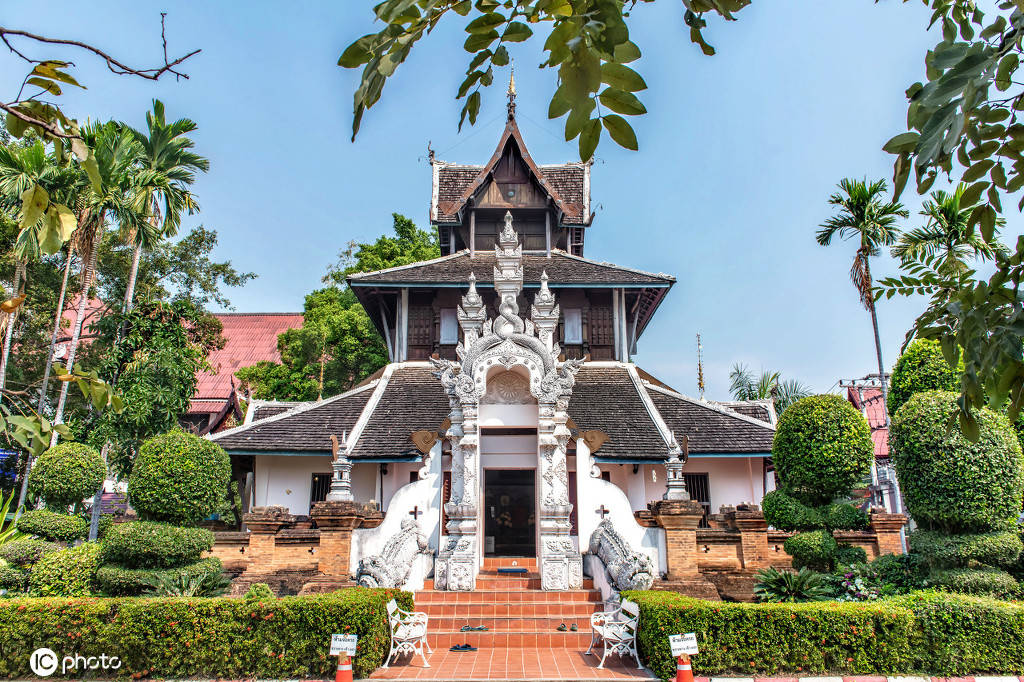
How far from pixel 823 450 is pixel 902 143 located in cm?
935

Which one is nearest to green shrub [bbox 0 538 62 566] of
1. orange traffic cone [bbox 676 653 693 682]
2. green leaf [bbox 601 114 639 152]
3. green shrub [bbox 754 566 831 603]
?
orange traffic cone [bbox 676 653 693 682]

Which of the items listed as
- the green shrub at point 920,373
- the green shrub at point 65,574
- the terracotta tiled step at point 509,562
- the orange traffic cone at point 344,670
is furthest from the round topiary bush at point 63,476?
the green shrub at point 920,373

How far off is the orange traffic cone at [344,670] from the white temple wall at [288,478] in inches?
395

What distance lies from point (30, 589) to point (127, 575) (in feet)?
5.46

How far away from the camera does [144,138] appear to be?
1814 cm

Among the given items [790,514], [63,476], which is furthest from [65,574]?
[790,514]

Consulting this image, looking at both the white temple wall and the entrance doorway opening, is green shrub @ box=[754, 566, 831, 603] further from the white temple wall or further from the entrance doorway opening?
the white temple wall

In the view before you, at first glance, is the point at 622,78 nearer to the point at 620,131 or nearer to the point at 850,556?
the point at 620,131

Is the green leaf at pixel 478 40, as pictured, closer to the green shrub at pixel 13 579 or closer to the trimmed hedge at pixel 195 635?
the trimmed hedge at pixel 195 635

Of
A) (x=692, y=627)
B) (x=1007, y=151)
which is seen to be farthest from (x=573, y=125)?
(x=692, y=627)

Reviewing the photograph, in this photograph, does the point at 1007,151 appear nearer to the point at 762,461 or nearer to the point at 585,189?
the point at 762,461

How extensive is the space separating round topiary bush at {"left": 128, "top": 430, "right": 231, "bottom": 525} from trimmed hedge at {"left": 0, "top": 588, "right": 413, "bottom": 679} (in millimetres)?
2122

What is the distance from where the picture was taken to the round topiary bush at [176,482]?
409 inches

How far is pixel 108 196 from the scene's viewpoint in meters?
16.1
